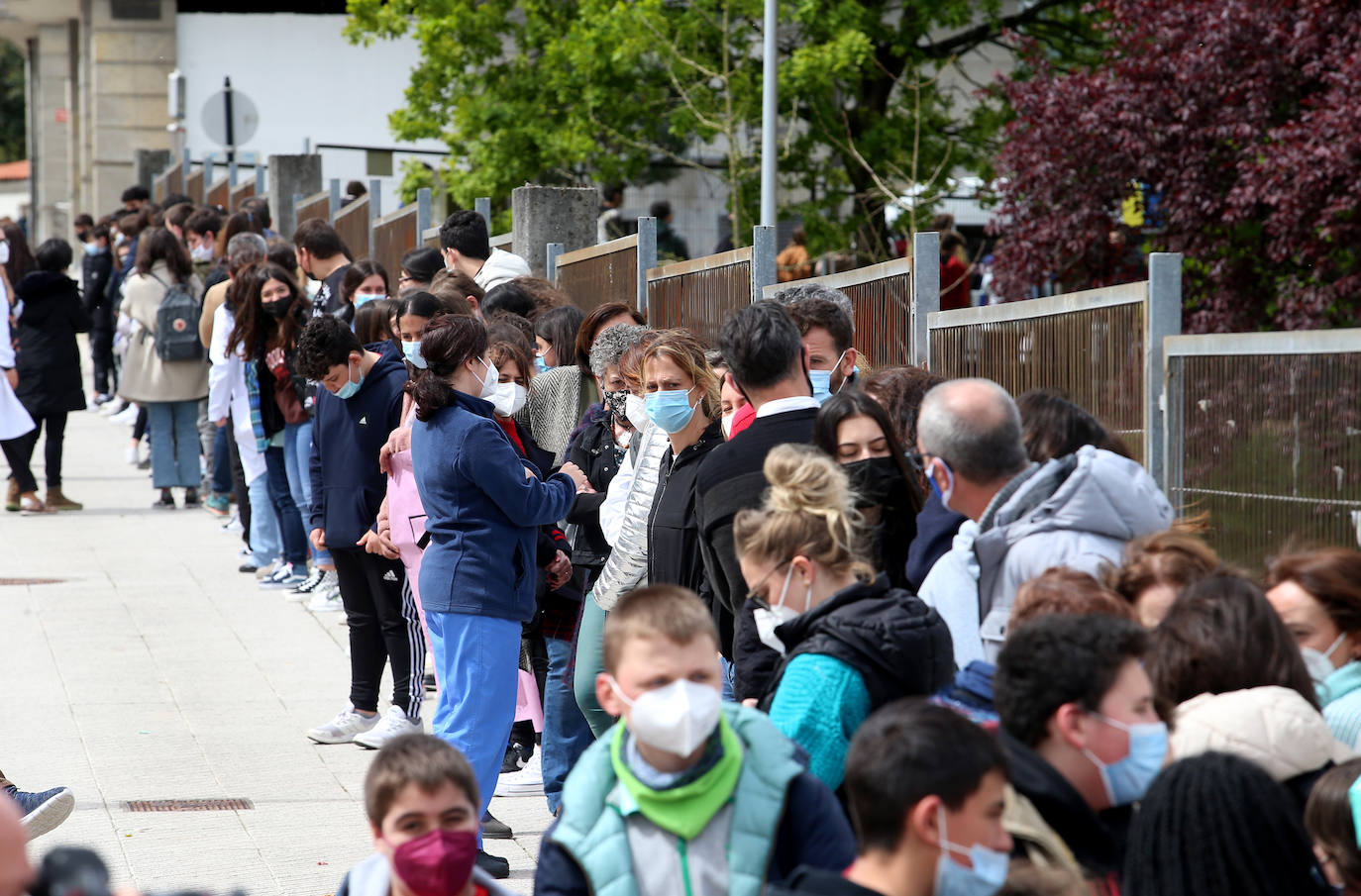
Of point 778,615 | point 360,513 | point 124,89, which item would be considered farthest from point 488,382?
point 124,89

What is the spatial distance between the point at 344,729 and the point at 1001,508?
15.0 feet

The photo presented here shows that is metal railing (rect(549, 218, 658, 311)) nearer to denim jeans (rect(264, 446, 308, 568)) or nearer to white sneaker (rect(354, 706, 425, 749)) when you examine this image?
denim jeans (rect(264, 446, 308, 568))

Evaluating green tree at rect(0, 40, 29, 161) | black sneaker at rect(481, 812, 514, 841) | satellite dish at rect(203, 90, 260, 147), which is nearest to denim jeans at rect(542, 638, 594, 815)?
black sneaker at rect(481, 812, 514, 841)

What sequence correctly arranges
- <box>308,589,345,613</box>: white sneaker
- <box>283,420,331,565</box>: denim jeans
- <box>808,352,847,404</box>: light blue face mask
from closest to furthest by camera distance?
<box>808,352,847,404</box>: light blue face mask, <box>283,420,331,565</box>: denim jeans, <box>308,589,345,613</box>: white sneaker

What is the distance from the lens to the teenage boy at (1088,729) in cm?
300

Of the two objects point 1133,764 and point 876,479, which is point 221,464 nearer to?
point 876,479

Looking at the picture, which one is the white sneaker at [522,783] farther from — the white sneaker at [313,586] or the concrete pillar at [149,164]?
the concrete pillar at [149,164]

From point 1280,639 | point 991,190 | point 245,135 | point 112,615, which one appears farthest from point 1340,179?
point 245,135

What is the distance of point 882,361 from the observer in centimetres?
689

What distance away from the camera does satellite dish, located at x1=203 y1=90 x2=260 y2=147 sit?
947 inches

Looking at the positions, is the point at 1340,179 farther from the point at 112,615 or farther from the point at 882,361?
the point at 112,615

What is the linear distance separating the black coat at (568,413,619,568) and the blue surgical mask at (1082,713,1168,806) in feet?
11.8

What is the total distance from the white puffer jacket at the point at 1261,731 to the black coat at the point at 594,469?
3.49 m

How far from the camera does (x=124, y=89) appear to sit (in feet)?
107
